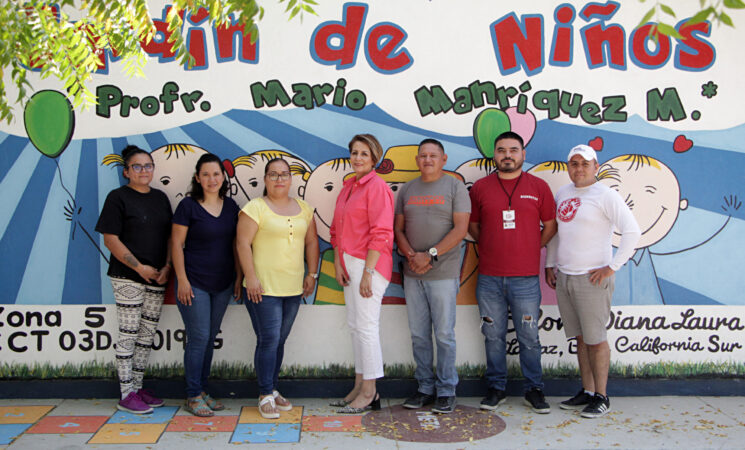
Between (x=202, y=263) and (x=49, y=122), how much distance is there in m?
1.71

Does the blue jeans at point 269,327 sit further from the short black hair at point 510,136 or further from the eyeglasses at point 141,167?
the short black hair at point 510,136

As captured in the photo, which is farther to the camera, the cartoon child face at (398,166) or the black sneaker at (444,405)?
the cartoon child face at (398,166)

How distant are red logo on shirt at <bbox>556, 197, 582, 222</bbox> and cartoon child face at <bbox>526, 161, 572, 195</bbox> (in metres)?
0.40

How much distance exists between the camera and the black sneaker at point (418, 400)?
4.23 metres

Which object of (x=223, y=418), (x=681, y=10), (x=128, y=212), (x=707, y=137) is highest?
(x=681, y=10)

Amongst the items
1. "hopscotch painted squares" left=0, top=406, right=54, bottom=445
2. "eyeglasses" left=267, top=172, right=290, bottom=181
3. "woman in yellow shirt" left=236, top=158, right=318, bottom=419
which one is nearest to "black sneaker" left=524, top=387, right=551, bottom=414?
"woman in yellow shirt" left=236, top=158, right=318, bottom=419

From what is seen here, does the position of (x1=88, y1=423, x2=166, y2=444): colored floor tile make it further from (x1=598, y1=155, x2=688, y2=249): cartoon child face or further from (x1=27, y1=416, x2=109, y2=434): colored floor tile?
(x1=598, y1=155, x2=688, y2=249): cartoon child face

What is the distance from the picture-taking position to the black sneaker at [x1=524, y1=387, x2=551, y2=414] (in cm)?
416

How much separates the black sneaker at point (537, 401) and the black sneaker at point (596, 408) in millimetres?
246

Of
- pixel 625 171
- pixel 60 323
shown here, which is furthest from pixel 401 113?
pixel 60 323

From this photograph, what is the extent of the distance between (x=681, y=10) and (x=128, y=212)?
4.43 meters

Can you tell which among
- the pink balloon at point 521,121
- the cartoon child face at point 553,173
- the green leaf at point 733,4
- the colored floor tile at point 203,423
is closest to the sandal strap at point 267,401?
the colored floor tile at point 203,423

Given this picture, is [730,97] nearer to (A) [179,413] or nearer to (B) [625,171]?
(B) [625,171]

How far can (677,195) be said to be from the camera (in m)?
4.57
